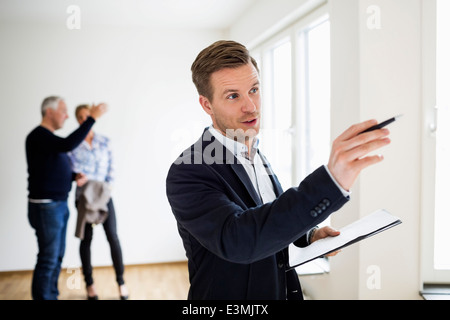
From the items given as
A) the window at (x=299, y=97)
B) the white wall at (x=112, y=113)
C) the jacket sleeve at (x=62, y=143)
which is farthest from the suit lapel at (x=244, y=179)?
the white wall at (x=112, y=113)

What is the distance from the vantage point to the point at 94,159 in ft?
11.9

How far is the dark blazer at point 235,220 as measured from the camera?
0.59 meters

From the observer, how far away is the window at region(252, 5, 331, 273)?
2674mm

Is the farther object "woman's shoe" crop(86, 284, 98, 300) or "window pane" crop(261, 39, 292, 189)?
"woman's shoe" crop(86, 284, 98, 300)

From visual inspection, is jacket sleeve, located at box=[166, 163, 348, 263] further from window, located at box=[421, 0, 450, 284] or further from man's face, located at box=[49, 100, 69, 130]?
man's face, located at box=[49, 100, 69, 130]

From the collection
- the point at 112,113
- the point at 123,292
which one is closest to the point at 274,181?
the point at 123,292

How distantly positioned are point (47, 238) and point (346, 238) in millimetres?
2832

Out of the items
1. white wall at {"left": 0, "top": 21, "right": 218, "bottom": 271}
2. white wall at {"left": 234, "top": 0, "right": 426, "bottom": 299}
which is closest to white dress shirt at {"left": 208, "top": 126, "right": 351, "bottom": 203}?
white wall at {"left": 234, "top": 0, "right": 426, "bottom": 299}

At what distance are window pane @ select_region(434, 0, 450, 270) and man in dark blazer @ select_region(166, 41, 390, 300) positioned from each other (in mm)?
1349

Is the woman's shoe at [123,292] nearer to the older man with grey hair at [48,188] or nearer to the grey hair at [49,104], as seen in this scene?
the older man with grey hair at [48,188]

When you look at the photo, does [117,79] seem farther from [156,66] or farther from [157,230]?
[157,230]

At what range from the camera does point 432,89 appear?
74.4 inches

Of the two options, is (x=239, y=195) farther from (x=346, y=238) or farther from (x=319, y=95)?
(x=319, y=95)
